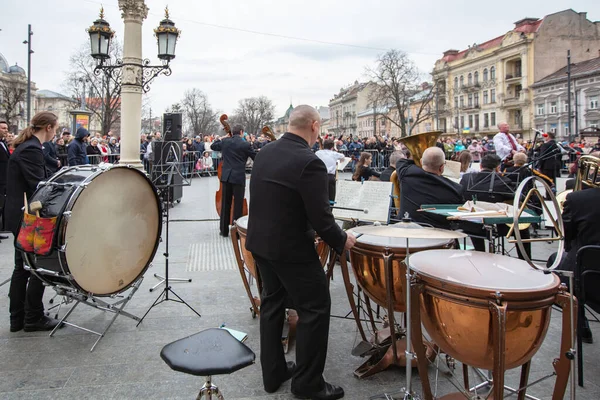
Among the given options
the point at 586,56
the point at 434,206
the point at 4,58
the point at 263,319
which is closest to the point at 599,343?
the point at 434,206

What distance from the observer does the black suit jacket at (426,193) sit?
15.3ft

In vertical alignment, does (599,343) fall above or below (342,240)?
below

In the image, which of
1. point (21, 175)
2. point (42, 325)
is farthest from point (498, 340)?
point (21, 175)

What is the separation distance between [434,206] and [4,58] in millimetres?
83128

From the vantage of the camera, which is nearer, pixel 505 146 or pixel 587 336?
pixel 587 336

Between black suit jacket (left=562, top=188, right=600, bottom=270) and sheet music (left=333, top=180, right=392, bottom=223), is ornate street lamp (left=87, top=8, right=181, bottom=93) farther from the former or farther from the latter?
black suit jacket (left=562, top=188, right=600, bottom=270)

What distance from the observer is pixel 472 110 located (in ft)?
239

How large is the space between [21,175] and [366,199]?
325cm

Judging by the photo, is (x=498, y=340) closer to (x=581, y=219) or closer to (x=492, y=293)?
(x=492, y=293)

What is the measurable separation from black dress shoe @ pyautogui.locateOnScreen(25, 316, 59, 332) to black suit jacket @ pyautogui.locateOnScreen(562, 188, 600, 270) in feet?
15.2

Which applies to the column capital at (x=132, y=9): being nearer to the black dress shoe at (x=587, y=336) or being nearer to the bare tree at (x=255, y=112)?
the black dress shoe at (x=587, y=336)

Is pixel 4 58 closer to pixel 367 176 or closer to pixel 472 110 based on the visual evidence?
pixel 472 110

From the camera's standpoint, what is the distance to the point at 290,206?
2920 millimetres

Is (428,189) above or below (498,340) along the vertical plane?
above
